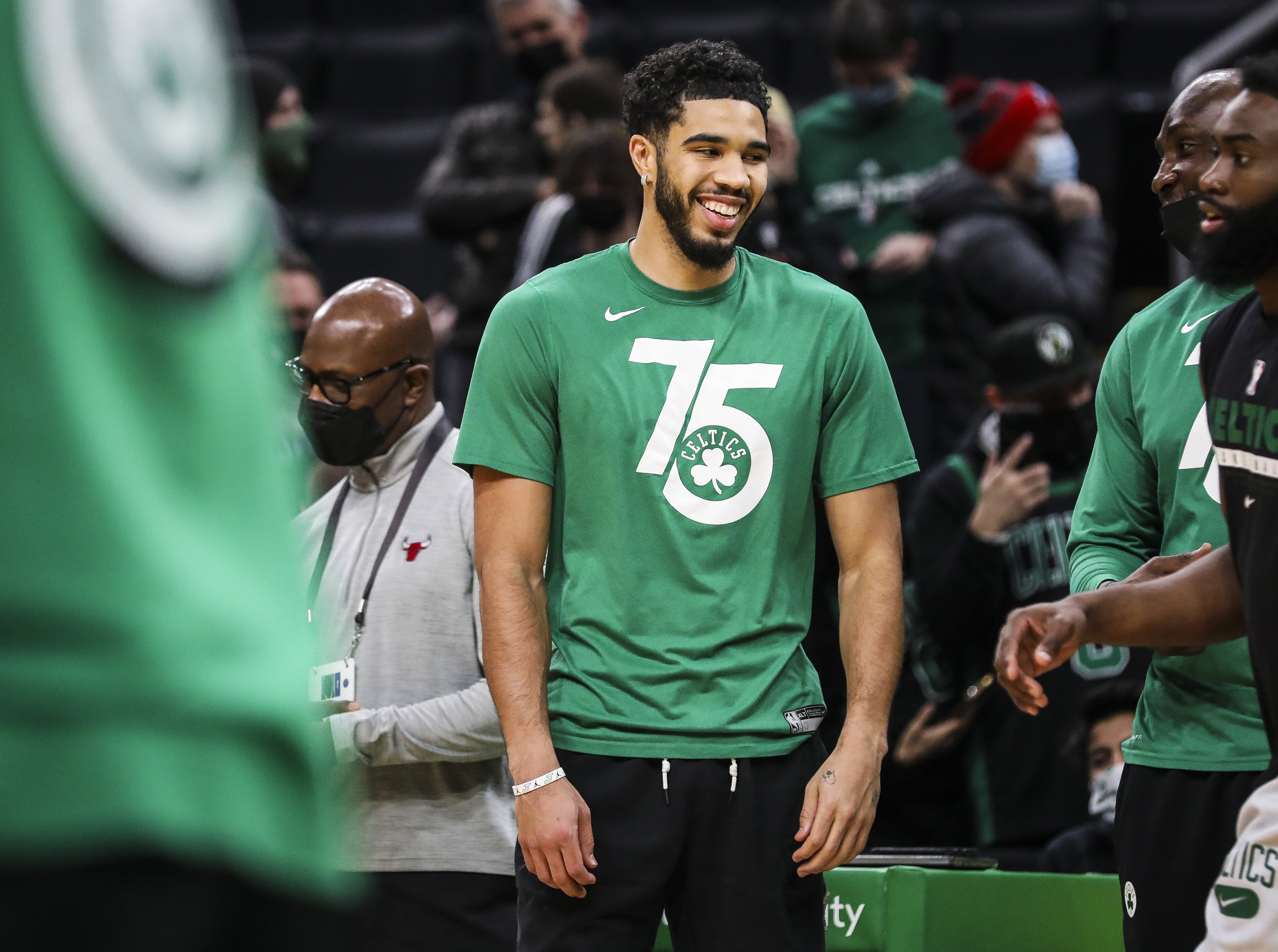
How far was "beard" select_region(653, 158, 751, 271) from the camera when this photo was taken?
309 centimetres

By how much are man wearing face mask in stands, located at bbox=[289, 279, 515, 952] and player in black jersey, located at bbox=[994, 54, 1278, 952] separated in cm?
127

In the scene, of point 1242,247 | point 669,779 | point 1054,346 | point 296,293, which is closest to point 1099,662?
point 1054,346

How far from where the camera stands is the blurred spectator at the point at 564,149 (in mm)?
5336

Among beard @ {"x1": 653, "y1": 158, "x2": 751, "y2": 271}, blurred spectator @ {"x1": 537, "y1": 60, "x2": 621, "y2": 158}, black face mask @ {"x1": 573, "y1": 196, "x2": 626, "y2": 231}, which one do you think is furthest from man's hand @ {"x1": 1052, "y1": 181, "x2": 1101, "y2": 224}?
beard @ {"x1": 653, "y1": 158, "x2": 751, "y2": 271}

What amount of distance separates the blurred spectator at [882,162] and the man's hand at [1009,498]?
3.86 feet

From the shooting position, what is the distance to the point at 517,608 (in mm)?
2945

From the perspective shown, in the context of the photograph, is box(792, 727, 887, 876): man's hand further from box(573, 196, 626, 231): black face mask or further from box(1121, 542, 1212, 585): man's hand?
box(573, 196, 626, 231): black face mask

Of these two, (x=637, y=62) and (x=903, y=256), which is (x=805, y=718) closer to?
(x=903, y=256)

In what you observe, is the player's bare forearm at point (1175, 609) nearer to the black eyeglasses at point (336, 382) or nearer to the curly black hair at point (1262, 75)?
the curly black hair at point (1262, 75)

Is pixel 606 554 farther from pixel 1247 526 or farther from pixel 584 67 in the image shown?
pixel 584 67

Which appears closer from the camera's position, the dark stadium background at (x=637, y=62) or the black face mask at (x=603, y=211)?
the black face mask at (x=603, y=211)

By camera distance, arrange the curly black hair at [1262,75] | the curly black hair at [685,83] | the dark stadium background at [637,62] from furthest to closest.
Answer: the dark stadium background at [637,62] < the curly black hair at [685,83] < the curly black hair at [1262,75]

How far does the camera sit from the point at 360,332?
3.91 m

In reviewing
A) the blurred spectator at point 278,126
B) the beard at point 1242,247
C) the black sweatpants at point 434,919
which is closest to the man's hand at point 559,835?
the black sweatpants at point 434,919
